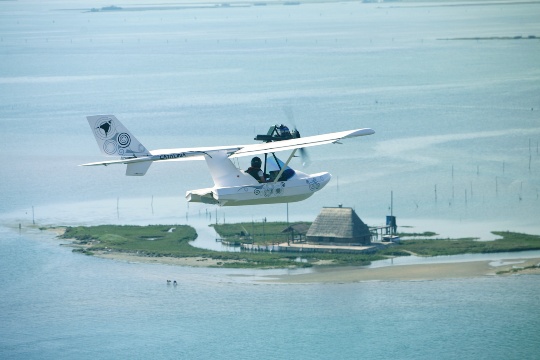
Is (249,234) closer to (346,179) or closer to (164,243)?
(164,243)

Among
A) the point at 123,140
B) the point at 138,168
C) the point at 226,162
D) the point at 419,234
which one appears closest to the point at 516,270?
the point at 419,234

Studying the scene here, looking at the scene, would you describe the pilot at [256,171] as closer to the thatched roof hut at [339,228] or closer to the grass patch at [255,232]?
the thatched roof hut at [339,228]

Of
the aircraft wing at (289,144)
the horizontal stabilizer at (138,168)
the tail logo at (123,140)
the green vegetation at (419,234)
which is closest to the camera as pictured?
the aircraft wing at (289,144)

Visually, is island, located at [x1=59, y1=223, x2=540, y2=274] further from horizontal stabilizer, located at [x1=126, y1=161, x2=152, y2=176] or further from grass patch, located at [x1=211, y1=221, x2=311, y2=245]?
horizontal stabilizer, located at [x1=126, y1=161, x2=152, y2=176]

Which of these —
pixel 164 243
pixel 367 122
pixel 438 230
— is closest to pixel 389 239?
pixel 438 230

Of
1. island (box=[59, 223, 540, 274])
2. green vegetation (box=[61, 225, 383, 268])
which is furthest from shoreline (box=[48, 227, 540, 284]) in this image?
green vegetation (box=[61, 225, 383, 268])

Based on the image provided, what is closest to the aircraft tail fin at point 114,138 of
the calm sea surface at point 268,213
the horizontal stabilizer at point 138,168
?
the horizontal stabilizer at point 138,168
